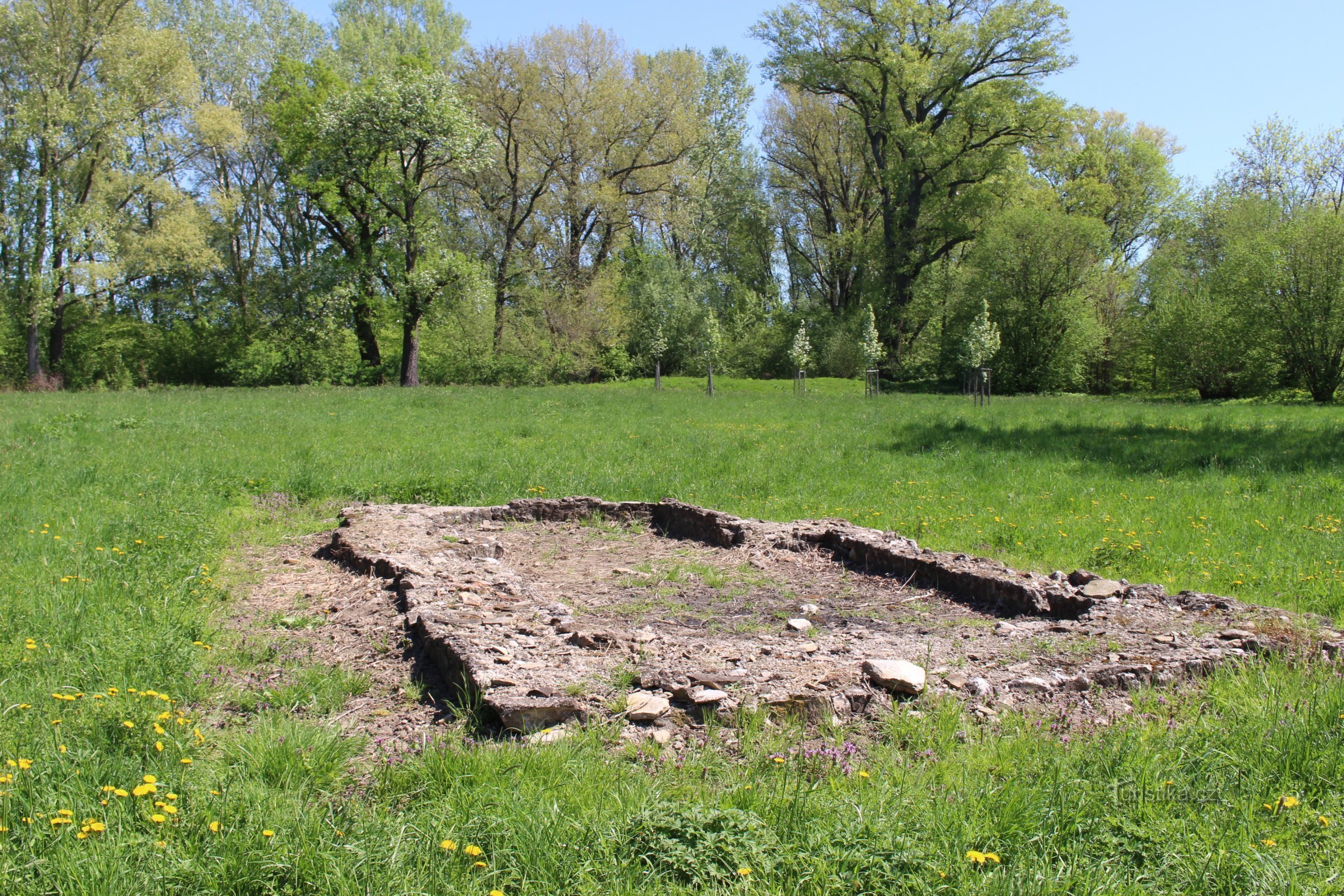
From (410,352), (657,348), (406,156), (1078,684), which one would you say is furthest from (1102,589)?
(657,348)

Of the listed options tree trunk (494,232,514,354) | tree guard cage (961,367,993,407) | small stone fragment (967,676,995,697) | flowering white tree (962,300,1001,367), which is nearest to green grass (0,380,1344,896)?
small stone fragment (967,676,995,697)

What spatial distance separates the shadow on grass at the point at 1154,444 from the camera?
39.8 ft

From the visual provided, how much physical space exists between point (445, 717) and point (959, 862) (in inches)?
108

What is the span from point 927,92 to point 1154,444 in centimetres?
3451

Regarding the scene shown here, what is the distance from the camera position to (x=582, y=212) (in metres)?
46.1

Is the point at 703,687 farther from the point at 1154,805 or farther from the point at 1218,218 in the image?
the point at 1218,218

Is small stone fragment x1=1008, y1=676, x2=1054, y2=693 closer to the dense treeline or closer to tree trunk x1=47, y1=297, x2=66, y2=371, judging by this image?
the dense treeline

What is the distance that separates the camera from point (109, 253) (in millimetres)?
33000

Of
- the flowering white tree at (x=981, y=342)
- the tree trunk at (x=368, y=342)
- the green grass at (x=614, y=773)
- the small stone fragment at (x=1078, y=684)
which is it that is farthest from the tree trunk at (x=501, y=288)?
the small stone fragment at (x=1078, y=684)

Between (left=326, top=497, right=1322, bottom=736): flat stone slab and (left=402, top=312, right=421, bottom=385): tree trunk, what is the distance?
27.9m

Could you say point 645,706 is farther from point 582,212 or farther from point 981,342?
point 582,212

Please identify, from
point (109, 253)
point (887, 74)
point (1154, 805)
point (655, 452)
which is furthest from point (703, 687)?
point (887, 74)

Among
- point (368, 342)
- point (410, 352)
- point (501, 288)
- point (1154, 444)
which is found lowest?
point (1154, 444)

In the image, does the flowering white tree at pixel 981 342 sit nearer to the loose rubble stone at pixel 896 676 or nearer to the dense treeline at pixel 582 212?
the dense treeline at pixel 582 212
